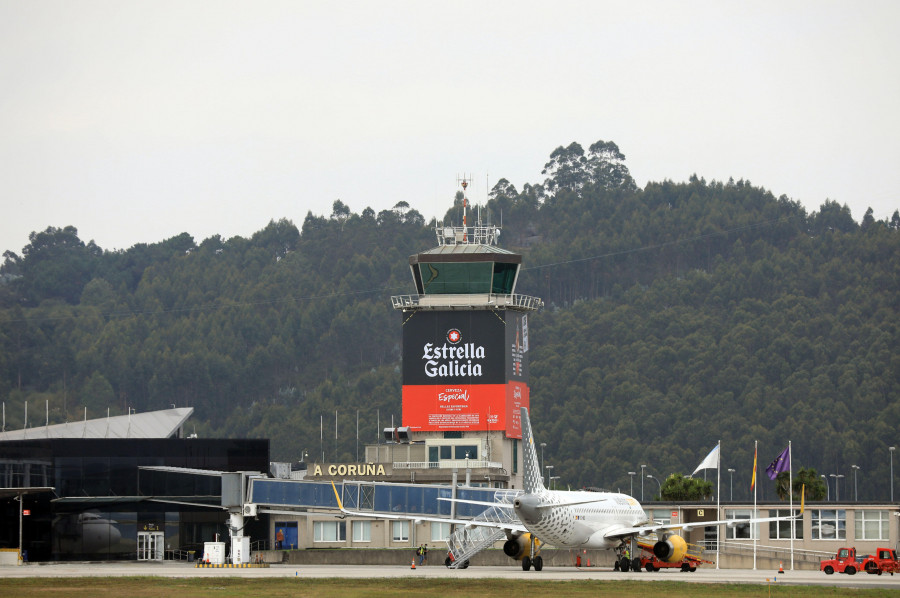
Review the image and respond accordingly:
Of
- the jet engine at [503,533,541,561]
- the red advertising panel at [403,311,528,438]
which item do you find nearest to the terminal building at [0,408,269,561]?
the red advertising panel at [403,311,528,438]

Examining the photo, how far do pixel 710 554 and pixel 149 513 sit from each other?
→ 36493 millimetres

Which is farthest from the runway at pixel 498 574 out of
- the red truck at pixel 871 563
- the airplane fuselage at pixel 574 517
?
the airplane fuselage at pixel 574 517

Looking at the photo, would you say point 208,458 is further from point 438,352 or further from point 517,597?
point 517,597

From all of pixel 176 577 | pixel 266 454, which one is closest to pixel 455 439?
pixel 266 454

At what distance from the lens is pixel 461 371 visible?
118m

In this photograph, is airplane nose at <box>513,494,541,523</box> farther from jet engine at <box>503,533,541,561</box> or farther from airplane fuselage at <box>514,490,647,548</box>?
jet engine at <box>503,533,541,561</box>

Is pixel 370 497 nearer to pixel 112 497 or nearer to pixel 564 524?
pixel 112 497

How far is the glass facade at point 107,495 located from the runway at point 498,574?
42.0ft

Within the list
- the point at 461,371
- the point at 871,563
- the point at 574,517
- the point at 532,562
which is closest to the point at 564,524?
the point at 574,517

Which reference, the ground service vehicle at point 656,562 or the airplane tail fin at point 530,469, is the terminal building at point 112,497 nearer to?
the airplane tail fin at point 530,469

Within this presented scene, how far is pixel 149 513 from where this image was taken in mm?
102812

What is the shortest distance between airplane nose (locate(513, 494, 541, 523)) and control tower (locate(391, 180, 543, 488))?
37.2m

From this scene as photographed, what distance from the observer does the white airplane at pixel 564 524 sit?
257ft

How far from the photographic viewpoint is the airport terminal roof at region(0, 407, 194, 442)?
375ft
